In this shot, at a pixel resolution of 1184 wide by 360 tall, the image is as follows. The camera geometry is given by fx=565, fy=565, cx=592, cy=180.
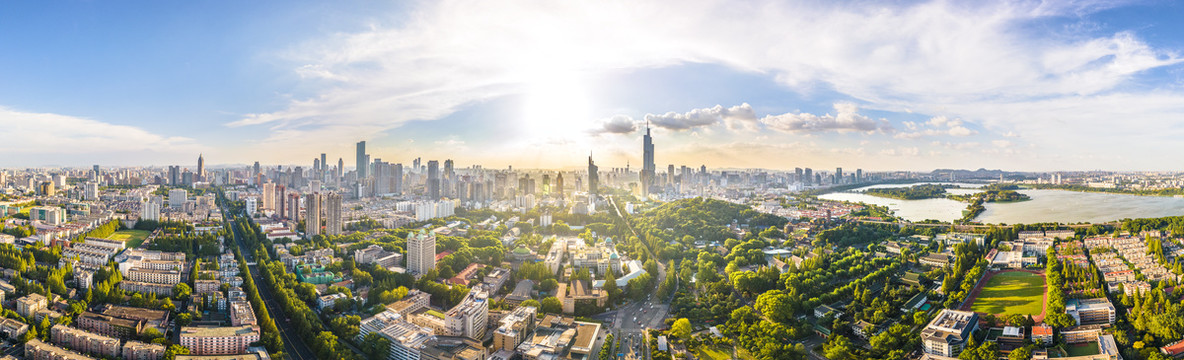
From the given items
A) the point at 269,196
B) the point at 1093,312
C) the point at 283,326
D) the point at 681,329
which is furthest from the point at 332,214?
the point at 1093,312

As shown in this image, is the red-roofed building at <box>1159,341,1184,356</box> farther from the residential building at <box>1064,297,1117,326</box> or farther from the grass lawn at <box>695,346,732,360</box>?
the grass lawn at <box>695,346,732,360</box>

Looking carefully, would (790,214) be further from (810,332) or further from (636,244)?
(810,332)

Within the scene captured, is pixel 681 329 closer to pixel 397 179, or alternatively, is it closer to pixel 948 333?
pixel 948 333

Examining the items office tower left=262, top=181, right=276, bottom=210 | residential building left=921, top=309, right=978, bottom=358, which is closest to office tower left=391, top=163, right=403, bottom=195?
office tower left=262, top=181, right=276, bottom=210

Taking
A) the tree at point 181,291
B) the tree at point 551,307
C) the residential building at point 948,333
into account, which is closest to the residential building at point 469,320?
the tree at point 551,307

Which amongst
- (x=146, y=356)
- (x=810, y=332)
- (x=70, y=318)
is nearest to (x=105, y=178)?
(x=70, y=318)
